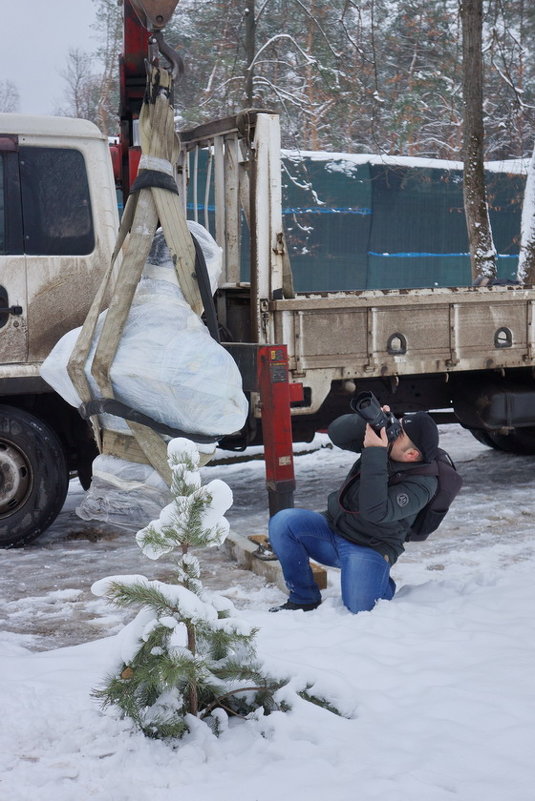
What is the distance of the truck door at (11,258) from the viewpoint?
5398 millimetres

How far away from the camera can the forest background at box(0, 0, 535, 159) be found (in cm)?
A: 1290

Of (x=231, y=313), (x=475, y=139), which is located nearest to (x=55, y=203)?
(x=231, y=313)

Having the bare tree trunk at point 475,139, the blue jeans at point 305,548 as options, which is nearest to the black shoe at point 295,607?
the blue jeans at point 305,548

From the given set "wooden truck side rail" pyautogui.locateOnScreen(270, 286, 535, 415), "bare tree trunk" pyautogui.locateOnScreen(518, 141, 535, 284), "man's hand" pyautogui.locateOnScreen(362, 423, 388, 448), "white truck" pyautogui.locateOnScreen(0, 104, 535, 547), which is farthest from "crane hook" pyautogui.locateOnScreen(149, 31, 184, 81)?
"bare tree trunk" pyautogui.locateOnScreen(518, 141, 535, 284)

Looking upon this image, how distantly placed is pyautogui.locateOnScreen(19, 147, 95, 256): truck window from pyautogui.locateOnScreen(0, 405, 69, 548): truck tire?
3.41 ft

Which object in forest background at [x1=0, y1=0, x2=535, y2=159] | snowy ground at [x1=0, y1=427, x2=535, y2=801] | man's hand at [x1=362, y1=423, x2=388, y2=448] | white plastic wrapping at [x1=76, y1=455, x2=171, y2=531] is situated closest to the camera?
snowy ground at [x1=0, y1=427, x2=535, y2=801]

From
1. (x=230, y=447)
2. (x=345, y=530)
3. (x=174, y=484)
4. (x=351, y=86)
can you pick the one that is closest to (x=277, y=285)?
(x=230, y=447)

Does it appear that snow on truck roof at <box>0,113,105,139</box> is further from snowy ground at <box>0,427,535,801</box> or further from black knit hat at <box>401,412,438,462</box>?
black knit hat at <box>401,412,438,462</box>

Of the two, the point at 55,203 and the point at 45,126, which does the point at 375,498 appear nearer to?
the point at 55,203

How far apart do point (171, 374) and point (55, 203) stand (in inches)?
89.4

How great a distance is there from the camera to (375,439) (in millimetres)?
3828

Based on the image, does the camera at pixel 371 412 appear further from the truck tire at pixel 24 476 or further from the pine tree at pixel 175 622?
the truck tire at pixel 24 476

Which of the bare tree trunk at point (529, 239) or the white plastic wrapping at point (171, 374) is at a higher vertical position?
the bare tree trunk at point (529, 239)

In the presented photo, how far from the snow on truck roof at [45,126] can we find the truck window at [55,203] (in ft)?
0.33
